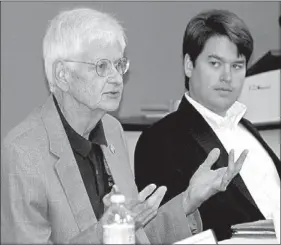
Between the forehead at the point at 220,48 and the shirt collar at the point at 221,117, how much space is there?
20cm

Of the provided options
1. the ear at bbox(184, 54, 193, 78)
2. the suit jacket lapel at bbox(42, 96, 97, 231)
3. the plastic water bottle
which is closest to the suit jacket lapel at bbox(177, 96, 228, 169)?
the ear at bbox(184, 54, 193, 78)

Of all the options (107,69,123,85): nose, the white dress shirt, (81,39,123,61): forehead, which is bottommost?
the white dress shirt

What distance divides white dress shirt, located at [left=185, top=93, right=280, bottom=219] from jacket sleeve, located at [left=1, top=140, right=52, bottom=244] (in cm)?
96

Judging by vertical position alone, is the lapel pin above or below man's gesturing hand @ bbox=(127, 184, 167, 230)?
above

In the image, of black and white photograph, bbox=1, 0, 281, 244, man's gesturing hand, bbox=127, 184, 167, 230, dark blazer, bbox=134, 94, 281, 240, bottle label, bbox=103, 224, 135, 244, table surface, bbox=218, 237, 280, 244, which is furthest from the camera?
dark blazer, bbox=134, 94, 281, 240

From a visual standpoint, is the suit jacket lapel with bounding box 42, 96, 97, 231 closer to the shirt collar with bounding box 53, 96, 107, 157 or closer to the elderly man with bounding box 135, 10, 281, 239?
the shirt collar with bounding box 53, 96, 107, 157

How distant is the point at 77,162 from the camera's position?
201 centimetres

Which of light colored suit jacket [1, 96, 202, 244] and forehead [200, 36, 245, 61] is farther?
forehead [200, 36, 245, 61]

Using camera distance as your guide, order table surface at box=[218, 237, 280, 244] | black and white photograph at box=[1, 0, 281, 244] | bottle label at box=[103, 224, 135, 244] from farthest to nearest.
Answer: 1. table surface at box=[218, 237, 280, 244]
2. black and white photograph at box=[1, 0, 281, 244]
3. bottle label at box=[103, 224, 135, 244]

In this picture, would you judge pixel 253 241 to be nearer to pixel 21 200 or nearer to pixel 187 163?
pixel 187 163

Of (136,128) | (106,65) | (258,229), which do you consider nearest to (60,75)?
(106,65)

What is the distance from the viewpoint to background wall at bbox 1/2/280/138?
302cm

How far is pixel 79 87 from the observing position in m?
2.00

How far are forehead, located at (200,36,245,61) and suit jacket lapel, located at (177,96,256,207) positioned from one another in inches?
8.6
